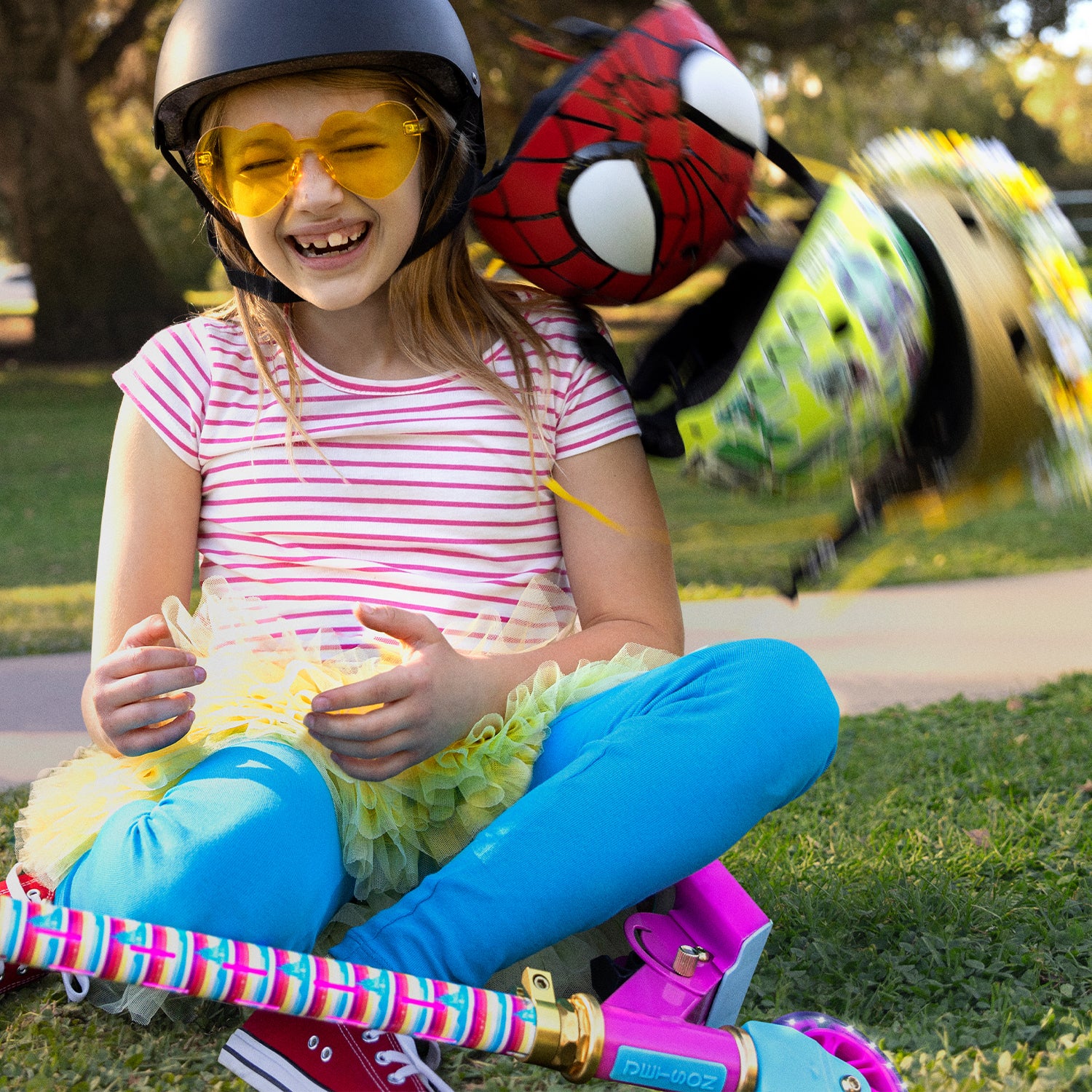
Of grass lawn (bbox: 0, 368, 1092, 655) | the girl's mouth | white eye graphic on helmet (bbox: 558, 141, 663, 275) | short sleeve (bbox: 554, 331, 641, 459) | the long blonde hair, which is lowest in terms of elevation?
grass lawn (bbox: 0, 368, 1092, 655)

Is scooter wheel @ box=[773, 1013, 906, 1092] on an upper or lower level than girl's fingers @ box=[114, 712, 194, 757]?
lower

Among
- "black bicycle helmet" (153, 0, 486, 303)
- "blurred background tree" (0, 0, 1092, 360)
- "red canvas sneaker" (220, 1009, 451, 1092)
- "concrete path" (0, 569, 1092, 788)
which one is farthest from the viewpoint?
"blurred background tree" (0, 0, 1092, 360)

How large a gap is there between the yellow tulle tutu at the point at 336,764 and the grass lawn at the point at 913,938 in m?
0.23

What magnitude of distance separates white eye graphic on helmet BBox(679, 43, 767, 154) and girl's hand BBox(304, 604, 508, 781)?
74 centimetres

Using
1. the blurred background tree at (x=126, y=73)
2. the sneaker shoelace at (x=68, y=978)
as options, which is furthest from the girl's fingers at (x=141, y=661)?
the blurred background tree at (x=126, y=73)

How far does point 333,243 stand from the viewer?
184 cm

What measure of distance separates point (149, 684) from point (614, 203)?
0.84m

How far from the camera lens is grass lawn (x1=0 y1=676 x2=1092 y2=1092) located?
60.3 inches

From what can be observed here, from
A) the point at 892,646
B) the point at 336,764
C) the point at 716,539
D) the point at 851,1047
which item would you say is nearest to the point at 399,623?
the point at 336,764

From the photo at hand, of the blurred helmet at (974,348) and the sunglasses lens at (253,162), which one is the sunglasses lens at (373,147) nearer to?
the sunglasses lens at (253,162)

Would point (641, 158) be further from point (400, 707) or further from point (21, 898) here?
point (21, 898)

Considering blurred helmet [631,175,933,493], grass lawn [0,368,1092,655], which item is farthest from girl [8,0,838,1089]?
blurred helmet [631,175,933,493]

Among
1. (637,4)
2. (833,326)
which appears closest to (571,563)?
(833,326)

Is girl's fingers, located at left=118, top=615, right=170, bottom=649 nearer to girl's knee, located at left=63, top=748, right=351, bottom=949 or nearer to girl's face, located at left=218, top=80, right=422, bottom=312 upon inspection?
girl's knee, located at left=63, top=748, right=351, bottom=949
